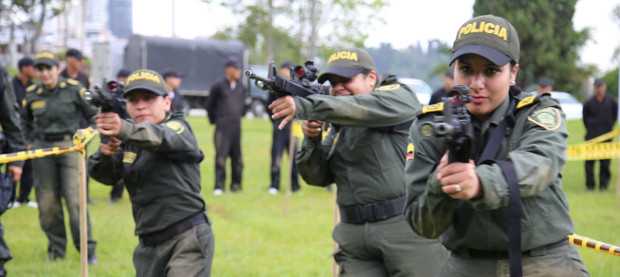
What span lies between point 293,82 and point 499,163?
1401 millimetres

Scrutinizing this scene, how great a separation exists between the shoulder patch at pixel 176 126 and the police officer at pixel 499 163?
82.6 inches

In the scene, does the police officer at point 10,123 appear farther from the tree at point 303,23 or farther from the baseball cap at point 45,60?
the tree at point 303,23

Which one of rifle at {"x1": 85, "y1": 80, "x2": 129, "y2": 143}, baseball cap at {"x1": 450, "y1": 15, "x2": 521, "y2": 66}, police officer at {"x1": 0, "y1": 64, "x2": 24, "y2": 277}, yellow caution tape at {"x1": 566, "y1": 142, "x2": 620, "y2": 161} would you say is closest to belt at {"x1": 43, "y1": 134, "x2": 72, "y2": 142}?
police officer at {"x1": 0, "y1": 64, "x2": 24, "y2": 277}

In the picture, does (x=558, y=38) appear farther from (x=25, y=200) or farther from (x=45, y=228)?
(x=45, y=228)

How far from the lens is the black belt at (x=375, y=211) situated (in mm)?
4562

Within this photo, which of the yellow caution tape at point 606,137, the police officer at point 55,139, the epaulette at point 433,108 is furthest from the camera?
the yellow caution tape at point 606,137

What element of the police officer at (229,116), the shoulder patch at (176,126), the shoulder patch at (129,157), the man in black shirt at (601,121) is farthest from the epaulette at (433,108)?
the man in black shirt at (601,121)

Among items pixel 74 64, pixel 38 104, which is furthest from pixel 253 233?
pixel 74 64

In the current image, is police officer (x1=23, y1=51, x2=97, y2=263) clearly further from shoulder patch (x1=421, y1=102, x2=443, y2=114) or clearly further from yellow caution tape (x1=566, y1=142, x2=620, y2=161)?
yellow caution tape (x1=566, y1=142, x2=620, y2=161)

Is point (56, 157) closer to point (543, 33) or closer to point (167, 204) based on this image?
point (167, 204)

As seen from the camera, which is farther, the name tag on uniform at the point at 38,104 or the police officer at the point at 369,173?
the name tag on uniform at the point at 38,104

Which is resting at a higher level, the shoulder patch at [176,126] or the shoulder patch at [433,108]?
the shoulder patch at [433,108]

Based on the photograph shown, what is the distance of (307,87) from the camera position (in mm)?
3900

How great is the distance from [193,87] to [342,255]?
30805 millimetres
